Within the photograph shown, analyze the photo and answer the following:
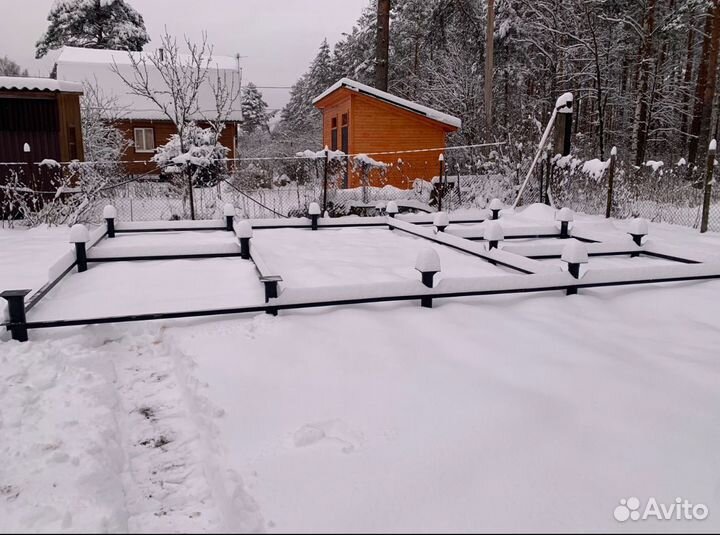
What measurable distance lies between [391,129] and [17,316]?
47.0ft

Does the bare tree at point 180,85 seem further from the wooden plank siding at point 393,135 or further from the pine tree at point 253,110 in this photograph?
the pine tree at point 253,110

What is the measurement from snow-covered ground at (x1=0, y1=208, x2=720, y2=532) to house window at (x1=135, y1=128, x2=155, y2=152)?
78.9 feet

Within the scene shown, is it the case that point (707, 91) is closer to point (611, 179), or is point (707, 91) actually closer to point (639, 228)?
point (611, 179)

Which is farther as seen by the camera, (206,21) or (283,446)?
(206,21)

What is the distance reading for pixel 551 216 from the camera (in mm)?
10484

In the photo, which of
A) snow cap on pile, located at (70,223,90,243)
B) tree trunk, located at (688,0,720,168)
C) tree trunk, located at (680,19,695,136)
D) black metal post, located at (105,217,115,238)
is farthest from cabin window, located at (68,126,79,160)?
tree trunk, located at (680,19,695,136)

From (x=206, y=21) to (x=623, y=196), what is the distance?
1260 centimetres

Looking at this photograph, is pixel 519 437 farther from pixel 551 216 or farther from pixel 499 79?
pixel 499 79

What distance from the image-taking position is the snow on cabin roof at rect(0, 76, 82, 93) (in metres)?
11.2

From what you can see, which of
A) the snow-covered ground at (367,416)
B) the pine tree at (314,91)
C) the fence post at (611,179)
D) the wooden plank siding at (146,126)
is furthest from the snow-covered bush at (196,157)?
the pine tree at (314,91)

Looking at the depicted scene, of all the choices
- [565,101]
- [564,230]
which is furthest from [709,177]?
[565,101]

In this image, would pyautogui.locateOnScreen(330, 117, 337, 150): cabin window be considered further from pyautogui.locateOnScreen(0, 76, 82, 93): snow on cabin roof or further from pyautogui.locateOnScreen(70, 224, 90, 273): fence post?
pyautogui.locateOnScreen(70, 224, 90, 273): fence post

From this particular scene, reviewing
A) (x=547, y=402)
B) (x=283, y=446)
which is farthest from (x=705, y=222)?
(x=283, y=446)

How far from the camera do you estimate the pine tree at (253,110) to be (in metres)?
52.5
